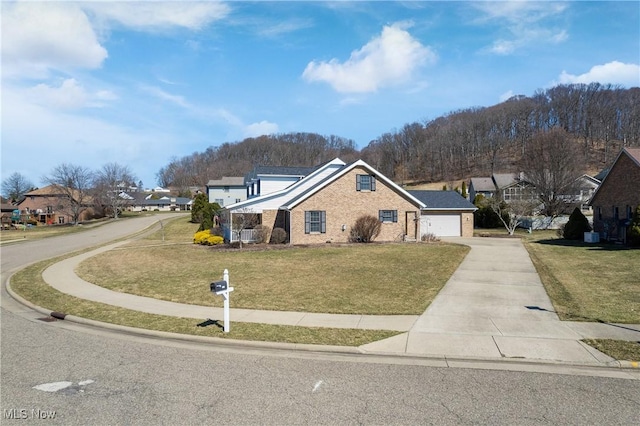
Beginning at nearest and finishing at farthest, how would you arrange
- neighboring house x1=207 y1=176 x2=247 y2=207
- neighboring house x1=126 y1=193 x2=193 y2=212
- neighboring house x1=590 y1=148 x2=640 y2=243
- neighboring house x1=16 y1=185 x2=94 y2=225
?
neighboring house x1=590 y1=148 x2=640 y2=243
neighboring house x1=16 y1=185 x2=94 y2=225
neighboring house x1=207 y1=176 x2=247 y2=207
neighboring house x1=126 y1=193 x2=193 y2=212

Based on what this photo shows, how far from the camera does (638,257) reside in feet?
67.4

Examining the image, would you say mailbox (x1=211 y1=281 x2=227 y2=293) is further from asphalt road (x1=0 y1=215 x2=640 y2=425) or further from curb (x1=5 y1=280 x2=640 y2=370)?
asphalt road (x1=0 y1=215 x2=640 y2=425)

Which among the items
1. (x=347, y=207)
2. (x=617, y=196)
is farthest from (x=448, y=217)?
(x=617, y=196)

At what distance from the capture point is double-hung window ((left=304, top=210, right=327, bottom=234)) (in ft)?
94.9

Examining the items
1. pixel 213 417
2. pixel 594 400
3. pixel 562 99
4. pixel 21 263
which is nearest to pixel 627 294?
pixel 594 400

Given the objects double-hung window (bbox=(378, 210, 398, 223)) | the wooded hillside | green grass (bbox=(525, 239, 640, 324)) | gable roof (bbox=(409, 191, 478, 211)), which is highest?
the wooded hillside

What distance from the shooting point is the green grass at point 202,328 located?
8.89 metres

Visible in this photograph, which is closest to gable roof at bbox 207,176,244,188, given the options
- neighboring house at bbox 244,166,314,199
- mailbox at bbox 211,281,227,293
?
neighboring house at bbox 244,166,314,199

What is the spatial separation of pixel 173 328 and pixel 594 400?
27.3 feet

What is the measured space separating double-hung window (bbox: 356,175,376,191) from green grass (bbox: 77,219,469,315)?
4867 mm

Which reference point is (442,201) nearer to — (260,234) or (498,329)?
(260,234)

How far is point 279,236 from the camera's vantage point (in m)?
28.8

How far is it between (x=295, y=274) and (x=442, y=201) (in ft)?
77.4

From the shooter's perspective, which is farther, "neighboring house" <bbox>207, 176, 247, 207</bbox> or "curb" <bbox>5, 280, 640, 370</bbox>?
"neighboring house" <bbox>207, 176, 247, 207</bbox>
